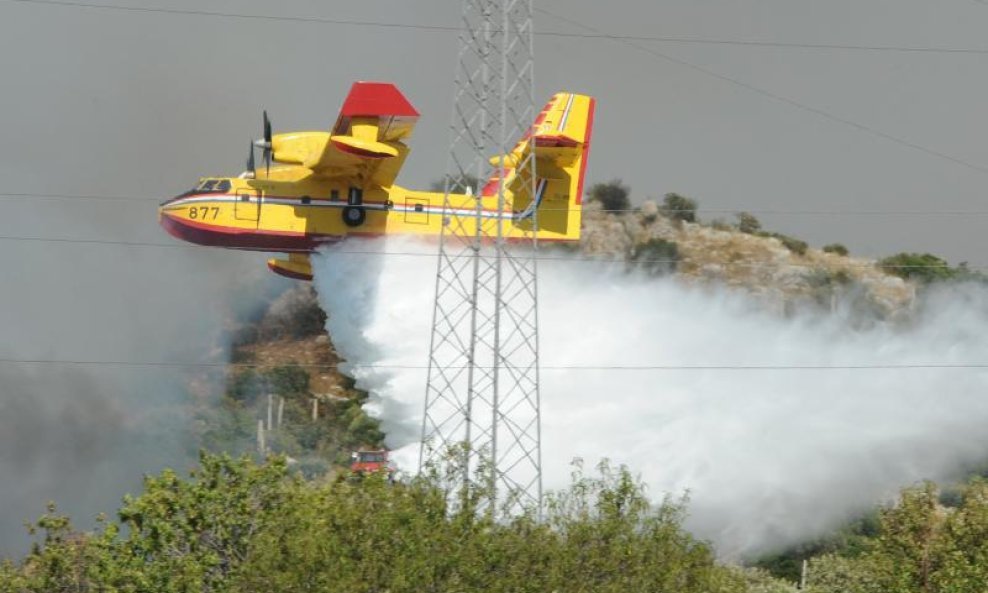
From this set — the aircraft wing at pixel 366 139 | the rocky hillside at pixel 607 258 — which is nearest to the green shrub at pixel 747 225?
the rocky hillside at pixel 607 258

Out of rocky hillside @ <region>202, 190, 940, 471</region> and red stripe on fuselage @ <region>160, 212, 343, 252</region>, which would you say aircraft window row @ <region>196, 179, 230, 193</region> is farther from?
rocky hillside @ <region>202, 190, 940, 471</region>

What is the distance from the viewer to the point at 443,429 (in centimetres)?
4234

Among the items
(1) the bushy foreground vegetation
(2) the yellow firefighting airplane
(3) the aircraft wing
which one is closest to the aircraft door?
(2) the yellow firefighting airplane

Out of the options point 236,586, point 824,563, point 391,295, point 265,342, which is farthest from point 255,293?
point 236,586

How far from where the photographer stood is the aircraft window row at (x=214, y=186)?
46750 millimetres

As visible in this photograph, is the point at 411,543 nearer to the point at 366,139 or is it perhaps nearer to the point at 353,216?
the point at 366,139

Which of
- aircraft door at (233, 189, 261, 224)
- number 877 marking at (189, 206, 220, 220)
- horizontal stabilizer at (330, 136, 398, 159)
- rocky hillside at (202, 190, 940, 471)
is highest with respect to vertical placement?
horizontal stabilizer at (330, 136, 398, 159)

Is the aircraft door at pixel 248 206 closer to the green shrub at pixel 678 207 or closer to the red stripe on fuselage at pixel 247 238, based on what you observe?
the red stripe on fuselage at pixel 247 238

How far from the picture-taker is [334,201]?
46.2 m

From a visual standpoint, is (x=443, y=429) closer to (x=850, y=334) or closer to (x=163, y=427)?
(x=850, y=334)

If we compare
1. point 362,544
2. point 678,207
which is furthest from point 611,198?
point 362,544

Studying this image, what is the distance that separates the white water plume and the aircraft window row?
274 cm

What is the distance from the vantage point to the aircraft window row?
153ft

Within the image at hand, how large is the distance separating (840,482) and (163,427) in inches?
957
